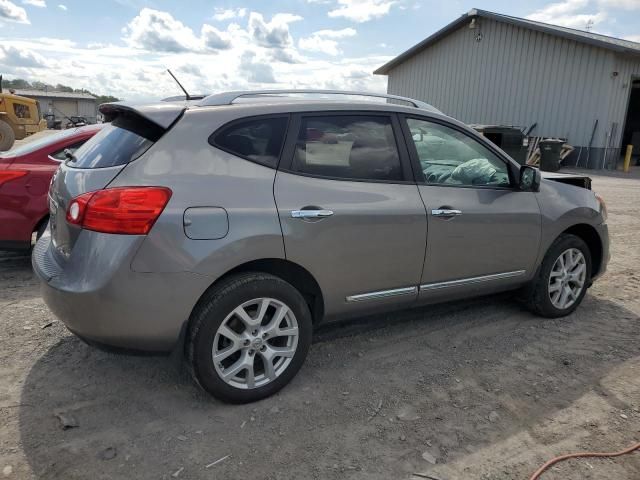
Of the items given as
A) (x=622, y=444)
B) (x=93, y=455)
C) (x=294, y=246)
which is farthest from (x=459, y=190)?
(x=93, y=455)

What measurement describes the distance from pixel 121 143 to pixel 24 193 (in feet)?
8.76

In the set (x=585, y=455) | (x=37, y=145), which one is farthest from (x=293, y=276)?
(x=37, y=145)

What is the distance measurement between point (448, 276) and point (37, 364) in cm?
284

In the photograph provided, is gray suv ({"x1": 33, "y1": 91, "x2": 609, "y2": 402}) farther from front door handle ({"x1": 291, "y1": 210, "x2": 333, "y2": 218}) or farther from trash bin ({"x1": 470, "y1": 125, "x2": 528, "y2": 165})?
trash bin ({"x1": 470, "y1": 125, "x2": 528, "y2": 165})

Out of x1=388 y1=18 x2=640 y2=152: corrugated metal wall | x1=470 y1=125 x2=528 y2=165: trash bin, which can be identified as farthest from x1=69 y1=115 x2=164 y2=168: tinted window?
x1=388 y1=18 x2=640 y2=152: corrugated metal wall

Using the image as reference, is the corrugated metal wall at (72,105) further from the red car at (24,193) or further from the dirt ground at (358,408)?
the dirt ground at (358,408)

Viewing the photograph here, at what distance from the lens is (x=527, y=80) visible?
70.6 ft

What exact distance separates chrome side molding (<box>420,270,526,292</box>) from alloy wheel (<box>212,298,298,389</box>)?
1.09 m

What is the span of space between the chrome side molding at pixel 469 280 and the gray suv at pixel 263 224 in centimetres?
2

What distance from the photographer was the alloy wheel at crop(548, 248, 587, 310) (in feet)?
14.2

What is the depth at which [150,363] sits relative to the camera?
136 inches

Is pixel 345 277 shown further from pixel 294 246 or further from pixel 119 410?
pixel 119 410

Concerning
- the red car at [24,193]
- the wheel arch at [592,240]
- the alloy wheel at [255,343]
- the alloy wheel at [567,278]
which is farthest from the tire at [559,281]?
the red car at [24,193]

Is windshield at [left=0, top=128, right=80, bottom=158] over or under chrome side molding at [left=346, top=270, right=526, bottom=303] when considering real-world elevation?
over
